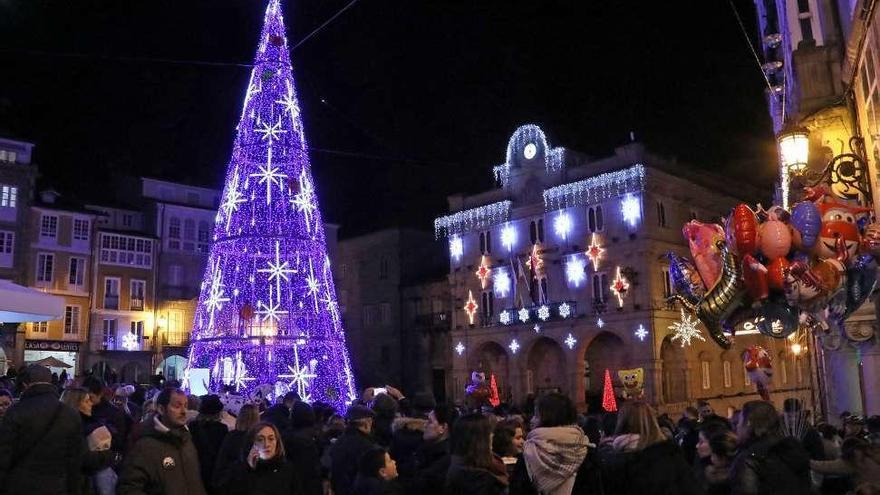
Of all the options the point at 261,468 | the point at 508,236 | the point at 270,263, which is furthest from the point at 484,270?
the point at 261,468

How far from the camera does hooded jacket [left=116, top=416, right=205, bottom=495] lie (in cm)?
495

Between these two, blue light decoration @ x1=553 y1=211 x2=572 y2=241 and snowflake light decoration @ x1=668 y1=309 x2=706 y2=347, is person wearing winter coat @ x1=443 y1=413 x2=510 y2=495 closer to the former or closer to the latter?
snowflake light decoration @ x1=668 y1=309 x2=706 y2=347

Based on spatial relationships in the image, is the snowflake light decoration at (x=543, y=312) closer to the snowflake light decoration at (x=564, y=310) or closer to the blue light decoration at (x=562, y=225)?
the snowflake light decoration at (x=564, y=310)

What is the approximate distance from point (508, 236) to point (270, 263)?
23583 millimetres

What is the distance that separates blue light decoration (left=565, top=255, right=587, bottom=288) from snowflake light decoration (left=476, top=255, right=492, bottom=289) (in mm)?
4829

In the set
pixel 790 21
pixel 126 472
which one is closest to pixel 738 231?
pixel 126 472

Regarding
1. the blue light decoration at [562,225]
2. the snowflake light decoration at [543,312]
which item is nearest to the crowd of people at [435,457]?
the snowflake light decoration at [543,312]

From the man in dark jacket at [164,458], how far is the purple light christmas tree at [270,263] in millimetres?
13791

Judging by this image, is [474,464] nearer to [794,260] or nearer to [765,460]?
[765,460]

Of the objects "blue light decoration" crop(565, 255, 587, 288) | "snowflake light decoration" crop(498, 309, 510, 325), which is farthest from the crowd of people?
"snowflake light decoration" crop(498, 309, 510, 325)

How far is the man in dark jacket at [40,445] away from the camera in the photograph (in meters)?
5.19

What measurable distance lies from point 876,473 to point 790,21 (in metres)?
12.9

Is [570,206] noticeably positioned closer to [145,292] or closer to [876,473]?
[145,292]

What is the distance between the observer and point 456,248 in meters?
43.7
